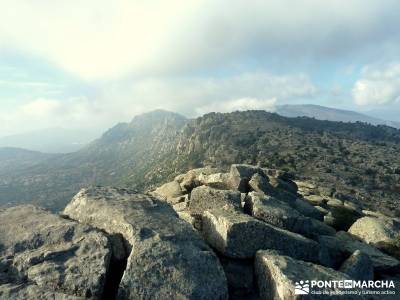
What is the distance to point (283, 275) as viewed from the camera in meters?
15.8

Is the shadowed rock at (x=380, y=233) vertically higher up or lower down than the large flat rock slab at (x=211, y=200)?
lower down

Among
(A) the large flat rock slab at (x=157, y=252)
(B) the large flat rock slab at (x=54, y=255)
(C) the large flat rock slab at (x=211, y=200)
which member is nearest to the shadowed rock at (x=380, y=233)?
(C) the large flat rock slab at (x=211, y=200)

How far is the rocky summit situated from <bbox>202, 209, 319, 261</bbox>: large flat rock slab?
0.05 metres

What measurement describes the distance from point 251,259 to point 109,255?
7.47 meters

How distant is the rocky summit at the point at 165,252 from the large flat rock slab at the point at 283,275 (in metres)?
0.05

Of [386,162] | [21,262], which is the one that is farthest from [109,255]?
[386,162]

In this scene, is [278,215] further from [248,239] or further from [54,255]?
[54,255]

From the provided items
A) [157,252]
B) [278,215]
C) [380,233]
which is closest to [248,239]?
[278,215]

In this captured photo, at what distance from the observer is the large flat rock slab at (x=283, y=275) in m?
15.3

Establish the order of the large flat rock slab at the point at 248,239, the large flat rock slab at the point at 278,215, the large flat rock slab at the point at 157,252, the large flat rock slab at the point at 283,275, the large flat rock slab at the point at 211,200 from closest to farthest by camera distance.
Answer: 1. the large flat rock slab at the point at 157,252
2. the large flat rock slab at the point at 283,275
3. the large flat rock slab at the point at 248,239
4. the large flat rock slab at the point at 278,215
5. the large flat rock slab at the point at 211,200

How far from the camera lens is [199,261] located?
53.4ft

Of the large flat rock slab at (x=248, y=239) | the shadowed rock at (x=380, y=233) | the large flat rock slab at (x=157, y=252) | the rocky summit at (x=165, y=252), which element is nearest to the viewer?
the large flat rock slab at (x=157, y=252)

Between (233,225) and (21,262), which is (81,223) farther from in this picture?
(233,225)

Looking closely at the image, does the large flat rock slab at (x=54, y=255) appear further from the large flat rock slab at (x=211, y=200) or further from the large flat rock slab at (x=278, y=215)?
the large flat rock slab at (x=278, y=215)
